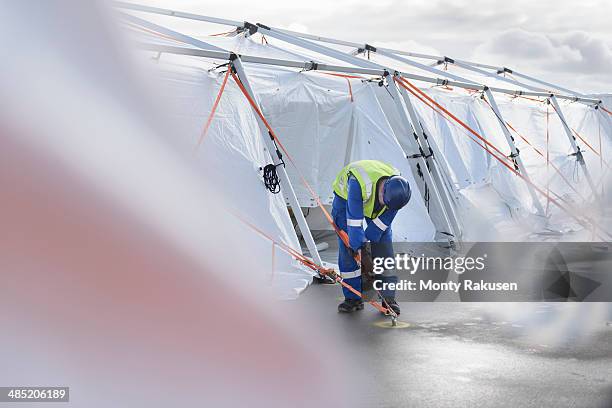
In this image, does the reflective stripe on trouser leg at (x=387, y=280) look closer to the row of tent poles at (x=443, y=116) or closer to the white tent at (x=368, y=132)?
the row of tent poles at (x=443, y=116)

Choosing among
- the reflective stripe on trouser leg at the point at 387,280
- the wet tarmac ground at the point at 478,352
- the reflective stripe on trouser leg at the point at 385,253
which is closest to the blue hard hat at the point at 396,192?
the reflective stripe on trouser leg at the point at 385,253

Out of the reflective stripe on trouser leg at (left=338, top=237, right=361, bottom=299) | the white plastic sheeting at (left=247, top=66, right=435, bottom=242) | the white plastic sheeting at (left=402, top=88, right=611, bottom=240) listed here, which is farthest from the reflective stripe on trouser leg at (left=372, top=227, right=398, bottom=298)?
the white plastic sheeting at (left=402, top=88, right=611, bottom=240)

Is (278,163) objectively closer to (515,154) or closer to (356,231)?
(356,231)

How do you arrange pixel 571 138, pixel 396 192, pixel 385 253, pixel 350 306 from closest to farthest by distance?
pixel 396 192
pixel 385 253
pixel 350 306
pixel 571 138

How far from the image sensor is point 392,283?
22.8ft

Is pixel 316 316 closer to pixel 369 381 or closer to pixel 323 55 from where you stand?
pixel 369 381

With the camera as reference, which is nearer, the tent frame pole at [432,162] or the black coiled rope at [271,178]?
the black coiled rope at [271,178]

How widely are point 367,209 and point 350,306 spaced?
103 cm

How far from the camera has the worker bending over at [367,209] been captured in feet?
21.7

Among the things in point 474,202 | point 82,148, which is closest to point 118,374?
point 82,148

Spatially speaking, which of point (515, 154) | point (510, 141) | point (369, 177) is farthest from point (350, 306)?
point (510, 141)

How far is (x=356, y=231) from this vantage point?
669 cm

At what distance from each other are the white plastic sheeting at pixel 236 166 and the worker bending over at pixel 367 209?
77 centimetres

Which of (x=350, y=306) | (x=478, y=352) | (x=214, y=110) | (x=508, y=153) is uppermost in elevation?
(x=508, y=153)
